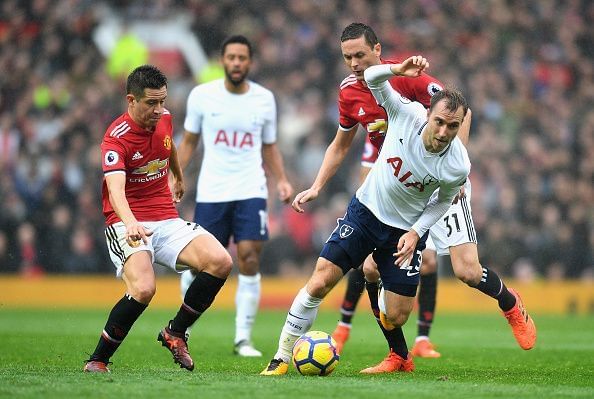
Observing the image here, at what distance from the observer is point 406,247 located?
7.39 m

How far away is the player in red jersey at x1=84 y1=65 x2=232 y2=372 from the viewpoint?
773cm

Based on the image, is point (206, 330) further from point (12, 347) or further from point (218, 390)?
point (218, 390)

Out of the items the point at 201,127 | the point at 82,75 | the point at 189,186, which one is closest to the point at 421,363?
the point at 201,127

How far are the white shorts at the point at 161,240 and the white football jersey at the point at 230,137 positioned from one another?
2.13 meters

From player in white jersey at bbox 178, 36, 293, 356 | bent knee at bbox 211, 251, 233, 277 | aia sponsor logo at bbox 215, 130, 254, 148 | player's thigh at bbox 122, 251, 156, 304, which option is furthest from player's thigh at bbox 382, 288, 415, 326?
aia sponsor logo at bbox 215, 130, 254, 148

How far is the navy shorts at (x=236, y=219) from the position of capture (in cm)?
1034

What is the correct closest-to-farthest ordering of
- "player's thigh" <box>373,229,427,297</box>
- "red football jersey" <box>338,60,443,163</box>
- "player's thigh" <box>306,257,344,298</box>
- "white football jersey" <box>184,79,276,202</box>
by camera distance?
"player's thigh" <box>306,257,344,298</box>
"player's thigh" <box>373,229,427,297</box>
"red football jersey" <box>338,60,443,163</box>
"white football jersey" <box>184,79,276,202</box>

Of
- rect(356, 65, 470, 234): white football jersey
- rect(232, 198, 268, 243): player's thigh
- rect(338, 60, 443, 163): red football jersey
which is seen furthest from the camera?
rect(232, 198, 268, 243): player's thigh

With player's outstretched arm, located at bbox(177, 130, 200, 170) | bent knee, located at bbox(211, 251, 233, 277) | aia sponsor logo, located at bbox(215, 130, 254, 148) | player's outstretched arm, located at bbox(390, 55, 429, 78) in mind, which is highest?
player's outstretched arm, located at bbox(390, 55, 429, 78)

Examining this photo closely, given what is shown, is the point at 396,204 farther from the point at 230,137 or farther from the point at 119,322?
the point at 230,137

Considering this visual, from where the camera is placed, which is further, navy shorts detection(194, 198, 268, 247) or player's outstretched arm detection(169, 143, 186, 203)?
navy shorts detection(194, 198, 268, 247)

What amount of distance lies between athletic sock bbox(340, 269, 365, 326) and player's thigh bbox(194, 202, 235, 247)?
1347 millimetres

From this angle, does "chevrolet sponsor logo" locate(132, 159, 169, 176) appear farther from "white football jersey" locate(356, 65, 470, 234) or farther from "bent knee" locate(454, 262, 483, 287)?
"bent knee" locate(454, 262, 483, 287)

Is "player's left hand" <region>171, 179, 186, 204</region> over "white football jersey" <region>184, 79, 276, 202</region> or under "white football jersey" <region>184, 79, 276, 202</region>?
under
